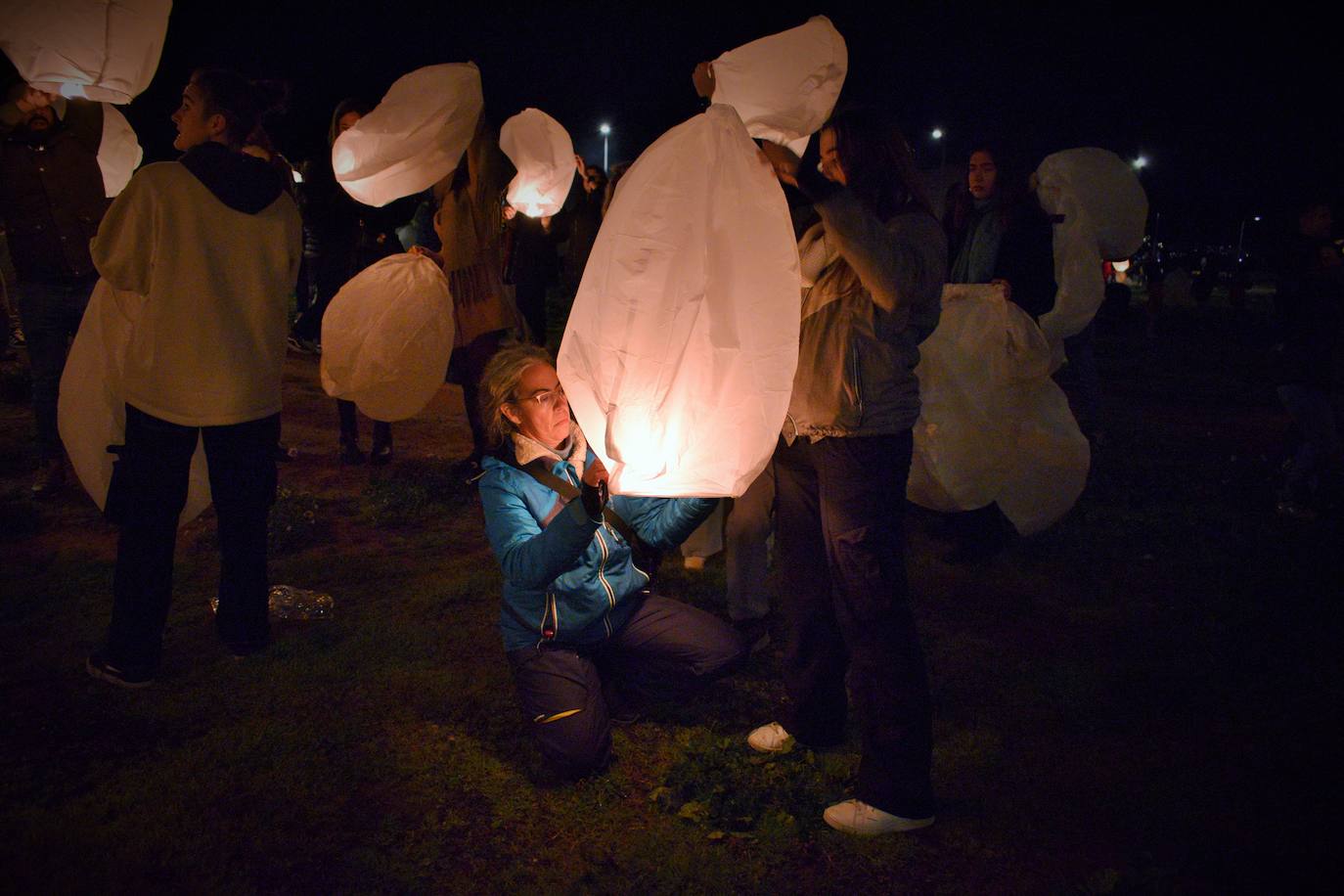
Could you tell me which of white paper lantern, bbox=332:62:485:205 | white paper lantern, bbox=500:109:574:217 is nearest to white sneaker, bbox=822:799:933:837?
white paper lantern, bbox=332:62:485:205

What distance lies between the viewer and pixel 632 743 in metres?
2.72

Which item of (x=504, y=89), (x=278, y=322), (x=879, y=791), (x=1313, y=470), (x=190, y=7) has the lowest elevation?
(x=879, y=791)

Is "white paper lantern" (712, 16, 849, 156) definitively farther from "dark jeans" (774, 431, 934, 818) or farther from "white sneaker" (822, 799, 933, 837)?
"white sneaker" (822, 799, 933, 837)

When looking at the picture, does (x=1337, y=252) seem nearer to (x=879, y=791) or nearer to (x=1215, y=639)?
(x=1215, y=639)

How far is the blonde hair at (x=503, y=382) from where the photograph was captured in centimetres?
247

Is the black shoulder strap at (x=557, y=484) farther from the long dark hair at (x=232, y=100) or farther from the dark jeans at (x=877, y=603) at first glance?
the long dark hair at (x=232, y=100)

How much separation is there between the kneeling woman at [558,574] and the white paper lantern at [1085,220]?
2.40 meters

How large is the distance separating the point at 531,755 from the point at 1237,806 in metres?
2.00

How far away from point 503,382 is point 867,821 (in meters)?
1.51

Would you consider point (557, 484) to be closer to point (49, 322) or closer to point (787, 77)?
point (787, 77)

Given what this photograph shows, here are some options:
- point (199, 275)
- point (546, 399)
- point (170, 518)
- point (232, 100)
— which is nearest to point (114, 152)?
point (232, 100)

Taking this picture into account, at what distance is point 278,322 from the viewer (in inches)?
114

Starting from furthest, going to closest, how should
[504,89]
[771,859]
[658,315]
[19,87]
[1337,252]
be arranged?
[504,89] < [1337,252] < [19,87] < [771,859] < [658,315]

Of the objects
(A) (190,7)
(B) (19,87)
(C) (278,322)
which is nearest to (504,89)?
(A) (190,7)
